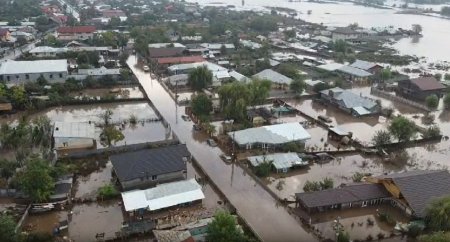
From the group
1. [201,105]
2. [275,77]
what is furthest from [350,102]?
[201,105]

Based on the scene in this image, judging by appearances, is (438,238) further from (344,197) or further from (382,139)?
(382,139)

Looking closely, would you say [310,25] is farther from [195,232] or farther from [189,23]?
[195,232]

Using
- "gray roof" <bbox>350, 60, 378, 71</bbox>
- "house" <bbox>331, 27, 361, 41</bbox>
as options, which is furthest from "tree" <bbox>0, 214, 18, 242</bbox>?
"house" <bbox>331, 27, 361, 41</bbox>

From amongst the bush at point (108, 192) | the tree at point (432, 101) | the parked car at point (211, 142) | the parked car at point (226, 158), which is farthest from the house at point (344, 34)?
the bush at point (108, 192)

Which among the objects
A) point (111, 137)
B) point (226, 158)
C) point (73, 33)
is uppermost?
point (73, 33)

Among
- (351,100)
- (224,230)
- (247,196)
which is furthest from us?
(351,100)

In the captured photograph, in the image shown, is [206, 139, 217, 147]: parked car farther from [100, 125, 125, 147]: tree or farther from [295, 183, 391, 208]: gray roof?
[295, 183, 391, 208]: gray roof

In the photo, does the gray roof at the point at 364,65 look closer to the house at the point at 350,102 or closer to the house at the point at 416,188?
the house at the point at 350,102
